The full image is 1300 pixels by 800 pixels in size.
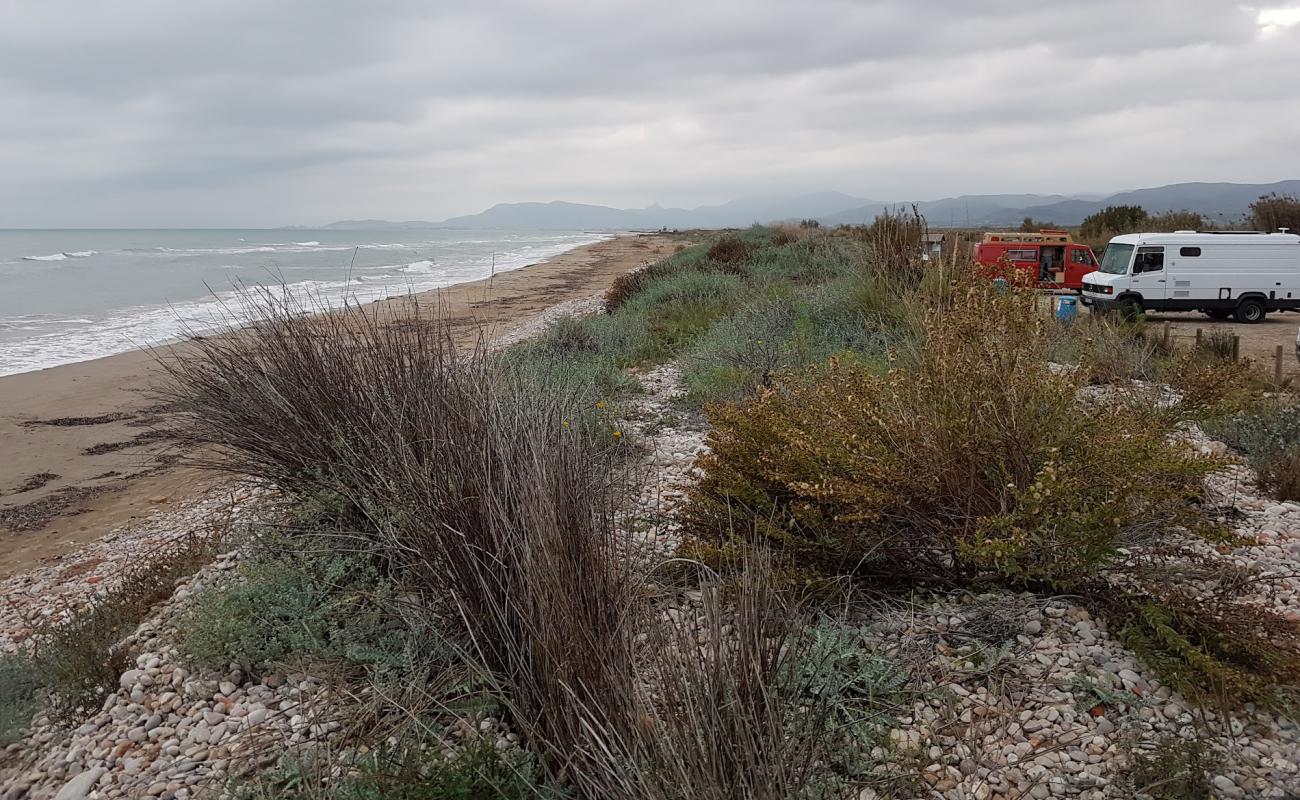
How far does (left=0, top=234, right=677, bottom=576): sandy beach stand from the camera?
22.8 ft

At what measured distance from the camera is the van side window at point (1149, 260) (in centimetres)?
1698

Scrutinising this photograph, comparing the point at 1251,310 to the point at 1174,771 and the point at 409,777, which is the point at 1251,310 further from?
the point at 409,777

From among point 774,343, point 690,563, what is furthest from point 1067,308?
point 690,563

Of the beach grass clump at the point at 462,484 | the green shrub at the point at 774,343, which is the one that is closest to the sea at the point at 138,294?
the beach grass clump at the point at 462,484

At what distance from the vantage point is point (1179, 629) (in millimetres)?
2713

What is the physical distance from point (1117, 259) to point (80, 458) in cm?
1921

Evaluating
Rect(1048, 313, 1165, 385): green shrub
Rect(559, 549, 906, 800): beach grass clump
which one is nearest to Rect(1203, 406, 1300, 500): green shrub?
Rect(1048, 313, 1165, 385): green shrub

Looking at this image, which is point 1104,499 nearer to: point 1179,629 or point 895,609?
point 1179,629

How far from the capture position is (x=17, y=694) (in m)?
3.41

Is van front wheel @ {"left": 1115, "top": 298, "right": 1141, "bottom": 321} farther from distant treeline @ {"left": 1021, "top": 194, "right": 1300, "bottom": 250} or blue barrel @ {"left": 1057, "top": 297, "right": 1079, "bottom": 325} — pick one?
distant treeline @ {"left": 1021, "top": 194, "right": 1300, "bottom": 250}

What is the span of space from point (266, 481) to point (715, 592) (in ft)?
12.3

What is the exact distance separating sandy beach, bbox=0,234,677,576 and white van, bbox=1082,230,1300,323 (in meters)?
13.3

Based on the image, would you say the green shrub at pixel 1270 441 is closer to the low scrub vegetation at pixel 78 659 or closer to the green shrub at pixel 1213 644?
the green shrub at pixel 1213 644

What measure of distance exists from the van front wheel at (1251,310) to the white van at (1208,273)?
0.07 feet
